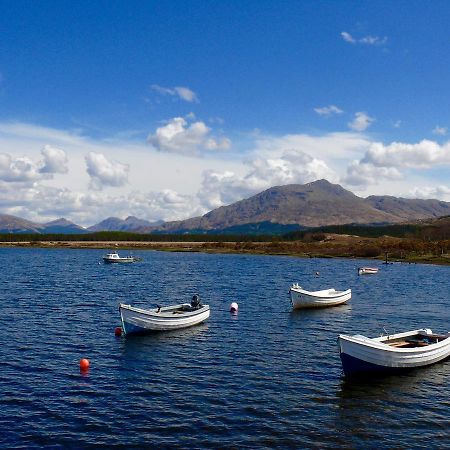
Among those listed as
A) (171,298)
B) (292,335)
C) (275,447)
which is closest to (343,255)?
(171,298)

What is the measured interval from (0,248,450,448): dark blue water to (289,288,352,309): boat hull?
1.66m

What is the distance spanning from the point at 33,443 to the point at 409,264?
467ft

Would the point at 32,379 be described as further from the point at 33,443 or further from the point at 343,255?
the point at 343,255

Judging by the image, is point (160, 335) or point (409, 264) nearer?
point (160, 335)

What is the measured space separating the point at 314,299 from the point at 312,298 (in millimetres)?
559

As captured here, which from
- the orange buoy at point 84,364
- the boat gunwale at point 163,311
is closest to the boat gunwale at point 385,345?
the orange buoy at point 84,364

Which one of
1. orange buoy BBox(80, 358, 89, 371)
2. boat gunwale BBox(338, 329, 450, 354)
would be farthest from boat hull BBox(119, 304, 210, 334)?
boat gunwale BBox(338, 329, 450, 354)

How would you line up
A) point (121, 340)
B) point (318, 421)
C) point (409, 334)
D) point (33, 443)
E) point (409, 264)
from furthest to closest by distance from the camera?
point (409, 264) < point (121, 340) < point (409, 334) < point (318, 421) < point (33, 443)

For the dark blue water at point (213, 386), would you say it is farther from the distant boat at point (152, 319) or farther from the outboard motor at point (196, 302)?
the outboard motor at point (196, 302)

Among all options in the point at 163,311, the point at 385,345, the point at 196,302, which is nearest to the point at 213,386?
the point at 385,345

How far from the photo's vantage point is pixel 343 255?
188 m

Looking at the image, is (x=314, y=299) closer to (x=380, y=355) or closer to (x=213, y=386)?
(x=380, y=355)

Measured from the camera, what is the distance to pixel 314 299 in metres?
63.2

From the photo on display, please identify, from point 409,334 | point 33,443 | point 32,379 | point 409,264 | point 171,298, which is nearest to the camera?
point 33,443
